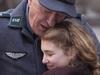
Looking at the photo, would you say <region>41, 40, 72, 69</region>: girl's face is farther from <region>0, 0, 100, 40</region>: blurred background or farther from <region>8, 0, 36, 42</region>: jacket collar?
<region>0, 0, 100, 40</region>: blurred background

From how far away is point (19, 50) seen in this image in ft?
7.22

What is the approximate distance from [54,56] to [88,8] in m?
6.39

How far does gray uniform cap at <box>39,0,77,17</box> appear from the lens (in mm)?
2053

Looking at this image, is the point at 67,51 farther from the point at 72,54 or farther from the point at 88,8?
the point at 88,8

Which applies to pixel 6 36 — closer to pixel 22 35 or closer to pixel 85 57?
pixel 22 35

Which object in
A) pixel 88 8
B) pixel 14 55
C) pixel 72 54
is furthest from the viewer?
pixel 88 8

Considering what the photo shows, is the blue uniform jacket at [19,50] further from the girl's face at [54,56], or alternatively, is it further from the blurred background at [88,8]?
the blurred background at [88,8]

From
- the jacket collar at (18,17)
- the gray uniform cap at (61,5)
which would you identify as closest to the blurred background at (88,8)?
the jacket collar at (18,17)

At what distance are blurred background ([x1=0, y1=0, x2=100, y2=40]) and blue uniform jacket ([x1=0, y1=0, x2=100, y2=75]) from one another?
15.4ft

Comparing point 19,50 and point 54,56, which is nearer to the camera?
point 54,56

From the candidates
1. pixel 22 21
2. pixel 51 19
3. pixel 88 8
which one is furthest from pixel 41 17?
pixel 88 8

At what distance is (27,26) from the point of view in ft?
7.32

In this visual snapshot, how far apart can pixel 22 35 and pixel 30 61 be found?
0.49ft

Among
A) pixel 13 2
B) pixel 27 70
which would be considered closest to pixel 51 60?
pixel 27 70
